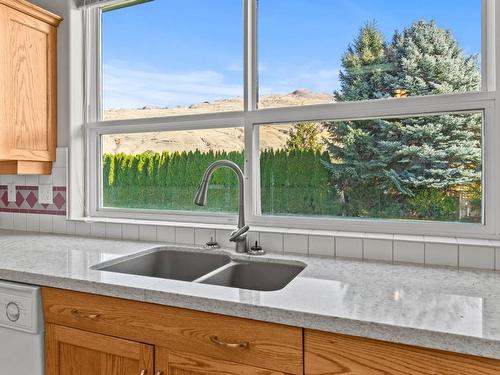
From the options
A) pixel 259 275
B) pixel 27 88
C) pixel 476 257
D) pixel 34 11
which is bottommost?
pixel 259 275

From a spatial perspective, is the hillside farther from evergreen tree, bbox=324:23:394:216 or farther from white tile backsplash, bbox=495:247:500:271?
white tile backsplash, bbox=495:247:500:271

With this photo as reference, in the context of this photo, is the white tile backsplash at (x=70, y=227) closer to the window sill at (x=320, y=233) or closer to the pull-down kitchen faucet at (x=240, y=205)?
the window sill at (x=320, y=233)

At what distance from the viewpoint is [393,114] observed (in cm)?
157

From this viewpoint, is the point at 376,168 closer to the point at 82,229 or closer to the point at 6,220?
the point at 82,229

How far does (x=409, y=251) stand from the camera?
145 cm

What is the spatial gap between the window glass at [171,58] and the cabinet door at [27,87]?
0.30 metres

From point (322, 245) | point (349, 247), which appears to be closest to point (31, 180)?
point (322, 245)

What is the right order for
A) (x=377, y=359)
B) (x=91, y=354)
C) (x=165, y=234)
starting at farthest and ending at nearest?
(x=165, y=234) < (x=91, y=354) < (x=377, y=359)

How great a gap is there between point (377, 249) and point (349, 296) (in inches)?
19.4

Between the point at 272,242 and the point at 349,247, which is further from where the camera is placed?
the point at 272,242

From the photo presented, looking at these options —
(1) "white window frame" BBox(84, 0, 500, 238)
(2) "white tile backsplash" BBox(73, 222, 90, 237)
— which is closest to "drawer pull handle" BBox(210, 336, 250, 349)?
(1) "white window frame" BBox(84, 0, 500, 238)

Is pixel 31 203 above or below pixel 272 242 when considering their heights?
above

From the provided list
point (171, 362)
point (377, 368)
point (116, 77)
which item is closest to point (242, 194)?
point (171, 362)

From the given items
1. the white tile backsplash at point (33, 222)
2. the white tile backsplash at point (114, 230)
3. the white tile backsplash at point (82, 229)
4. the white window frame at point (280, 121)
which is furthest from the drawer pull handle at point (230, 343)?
the white tile backsplash at point (33, 222)
